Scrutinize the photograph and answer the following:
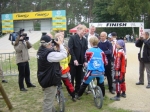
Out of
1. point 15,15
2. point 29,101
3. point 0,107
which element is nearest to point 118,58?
point 29,101

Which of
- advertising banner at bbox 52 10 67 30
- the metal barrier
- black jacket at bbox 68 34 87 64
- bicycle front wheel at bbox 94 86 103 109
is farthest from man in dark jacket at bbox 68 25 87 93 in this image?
advertising banner at bbox 52 10 67 30

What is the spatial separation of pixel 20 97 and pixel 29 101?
510 mm

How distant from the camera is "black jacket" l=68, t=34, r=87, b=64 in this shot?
594cm

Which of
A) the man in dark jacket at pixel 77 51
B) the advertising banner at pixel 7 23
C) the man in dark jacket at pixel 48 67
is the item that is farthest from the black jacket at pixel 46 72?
the advertising banner at pixel 7 23

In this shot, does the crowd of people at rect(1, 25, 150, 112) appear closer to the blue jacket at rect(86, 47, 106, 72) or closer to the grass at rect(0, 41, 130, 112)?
the blue jacket at rect(86, 47, 106, 72)

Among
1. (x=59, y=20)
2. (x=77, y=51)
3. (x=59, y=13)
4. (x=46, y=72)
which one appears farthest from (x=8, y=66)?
(x=59, y=13)

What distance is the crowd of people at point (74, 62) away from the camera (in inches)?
168

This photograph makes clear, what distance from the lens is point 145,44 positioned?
746 centimetres

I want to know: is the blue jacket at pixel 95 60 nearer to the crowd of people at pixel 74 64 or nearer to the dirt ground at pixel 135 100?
the crowd of people at pixel 74 64

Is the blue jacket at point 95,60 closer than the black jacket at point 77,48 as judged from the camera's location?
Yes

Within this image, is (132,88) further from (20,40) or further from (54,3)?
(54,3)

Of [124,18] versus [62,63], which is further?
[124,18]

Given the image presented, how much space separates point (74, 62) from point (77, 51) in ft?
1.25

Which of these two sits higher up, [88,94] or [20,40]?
[20,40]
